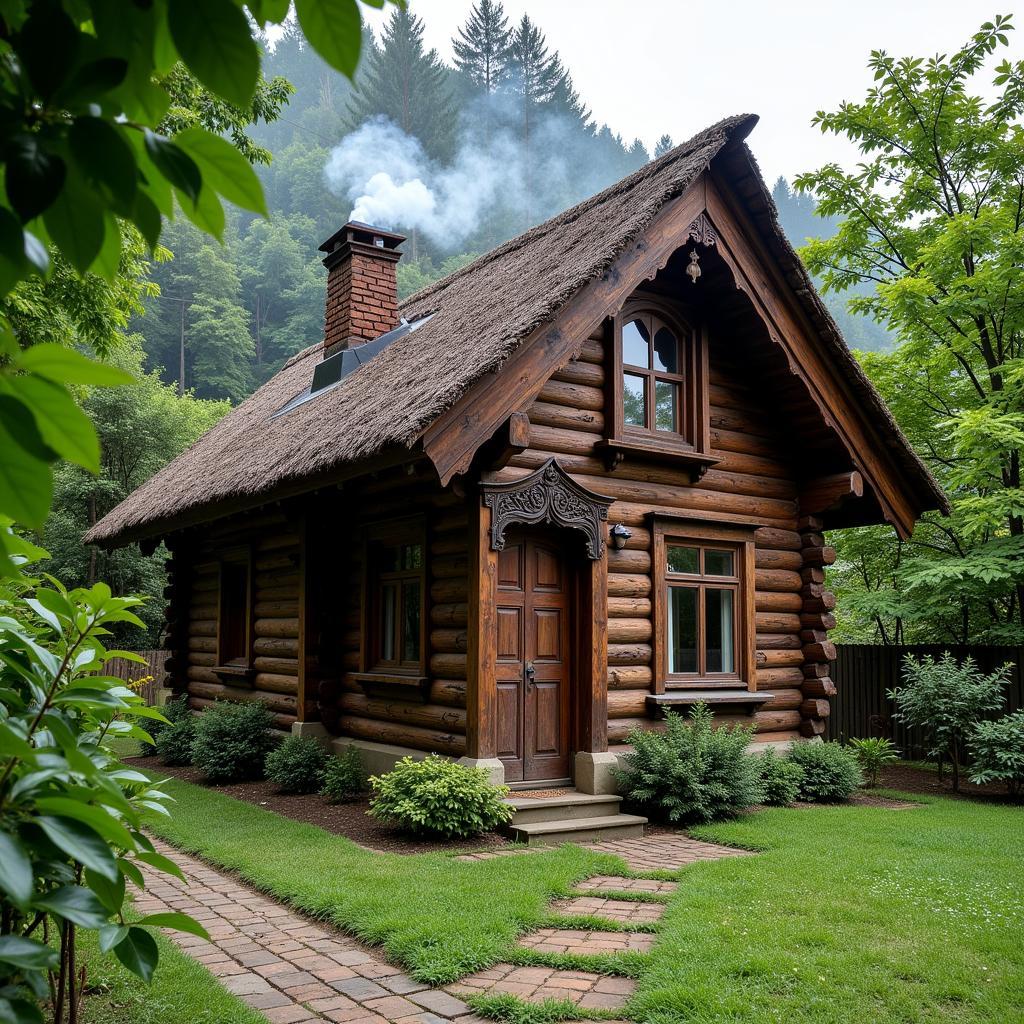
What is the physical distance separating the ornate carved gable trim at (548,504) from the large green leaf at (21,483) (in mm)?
7590

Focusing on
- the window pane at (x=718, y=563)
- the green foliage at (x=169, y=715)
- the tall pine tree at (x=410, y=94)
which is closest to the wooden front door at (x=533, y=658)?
the window pane at (x=718, y=563)

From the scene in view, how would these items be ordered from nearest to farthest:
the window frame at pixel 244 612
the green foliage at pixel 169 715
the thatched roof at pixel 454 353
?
1. the thatched roof at pixel 454 353
2. the window frame at pixel 244 612
3. the green foliage at pixel 169 715

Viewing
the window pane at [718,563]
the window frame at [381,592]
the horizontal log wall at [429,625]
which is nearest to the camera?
the horizontal log wall at [429,625]

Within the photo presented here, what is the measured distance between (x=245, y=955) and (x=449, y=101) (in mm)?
64077

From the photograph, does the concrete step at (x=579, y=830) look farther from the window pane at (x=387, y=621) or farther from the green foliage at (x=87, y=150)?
the green foliage at (x=87, y=150)

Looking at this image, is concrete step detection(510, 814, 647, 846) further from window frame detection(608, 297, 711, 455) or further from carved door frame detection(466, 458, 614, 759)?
window frame detection(608, 297, 711, 455)

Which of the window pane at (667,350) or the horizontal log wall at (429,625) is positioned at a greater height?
the window pane at (667,350)

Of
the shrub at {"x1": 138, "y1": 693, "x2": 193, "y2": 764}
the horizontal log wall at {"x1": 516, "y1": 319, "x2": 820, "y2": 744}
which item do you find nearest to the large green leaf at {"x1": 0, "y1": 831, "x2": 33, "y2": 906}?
the horizontal log wall at {"x1": 516, "y1": 319, "x2": 820, "y2": 744}

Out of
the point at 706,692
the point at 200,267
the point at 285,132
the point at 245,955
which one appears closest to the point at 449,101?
the point at 285,132

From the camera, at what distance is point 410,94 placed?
60875 mm

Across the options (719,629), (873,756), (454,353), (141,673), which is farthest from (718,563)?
(141,673)

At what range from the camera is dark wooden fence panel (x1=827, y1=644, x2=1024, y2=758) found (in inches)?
573

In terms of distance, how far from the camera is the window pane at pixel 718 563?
11.0 meters

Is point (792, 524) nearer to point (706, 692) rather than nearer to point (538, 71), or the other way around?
point (706, 692)
